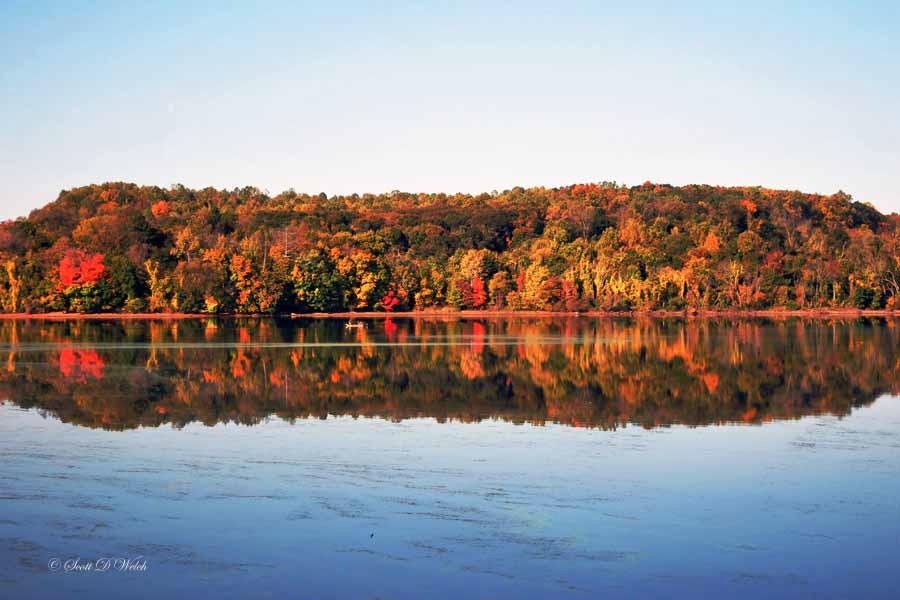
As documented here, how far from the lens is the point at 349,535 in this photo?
11.6 m

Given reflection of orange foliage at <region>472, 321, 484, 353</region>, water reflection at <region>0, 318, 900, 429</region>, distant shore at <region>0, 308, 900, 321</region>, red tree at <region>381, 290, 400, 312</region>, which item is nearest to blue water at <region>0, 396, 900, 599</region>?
water reflection at <region>0, 318, 900, 429</region>

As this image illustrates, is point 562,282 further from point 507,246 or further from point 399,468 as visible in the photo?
point 399,468

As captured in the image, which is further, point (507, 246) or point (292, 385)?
point (507, 246)

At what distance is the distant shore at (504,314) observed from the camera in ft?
284

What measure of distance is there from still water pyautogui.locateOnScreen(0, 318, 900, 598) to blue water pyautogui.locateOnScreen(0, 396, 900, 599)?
0.04 meters

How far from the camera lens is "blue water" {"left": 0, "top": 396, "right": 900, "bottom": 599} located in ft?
33.3

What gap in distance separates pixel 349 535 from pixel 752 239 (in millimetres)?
93639

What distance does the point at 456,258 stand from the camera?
105 m

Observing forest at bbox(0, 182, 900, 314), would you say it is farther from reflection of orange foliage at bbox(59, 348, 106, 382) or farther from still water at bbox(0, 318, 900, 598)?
still water at bbox(0, 318, 900, 598)

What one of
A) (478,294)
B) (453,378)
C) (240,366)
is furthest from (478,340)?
(478,294)

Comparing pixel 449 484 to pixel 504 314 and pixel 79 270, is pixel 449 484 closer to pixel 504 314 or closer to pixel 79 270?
pixel 79 270

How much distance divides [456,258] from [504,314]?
12.9m

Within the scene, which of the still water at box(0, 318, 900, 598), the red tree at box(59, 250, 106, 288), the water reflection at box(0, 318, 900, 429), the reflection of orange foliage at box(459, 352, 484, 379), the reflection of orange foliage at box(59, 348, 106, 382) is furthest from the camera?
the red tree at box(59, 250, 106, 288)

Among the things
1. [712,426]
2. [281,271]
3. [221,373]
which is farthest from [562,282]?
[712,426]
